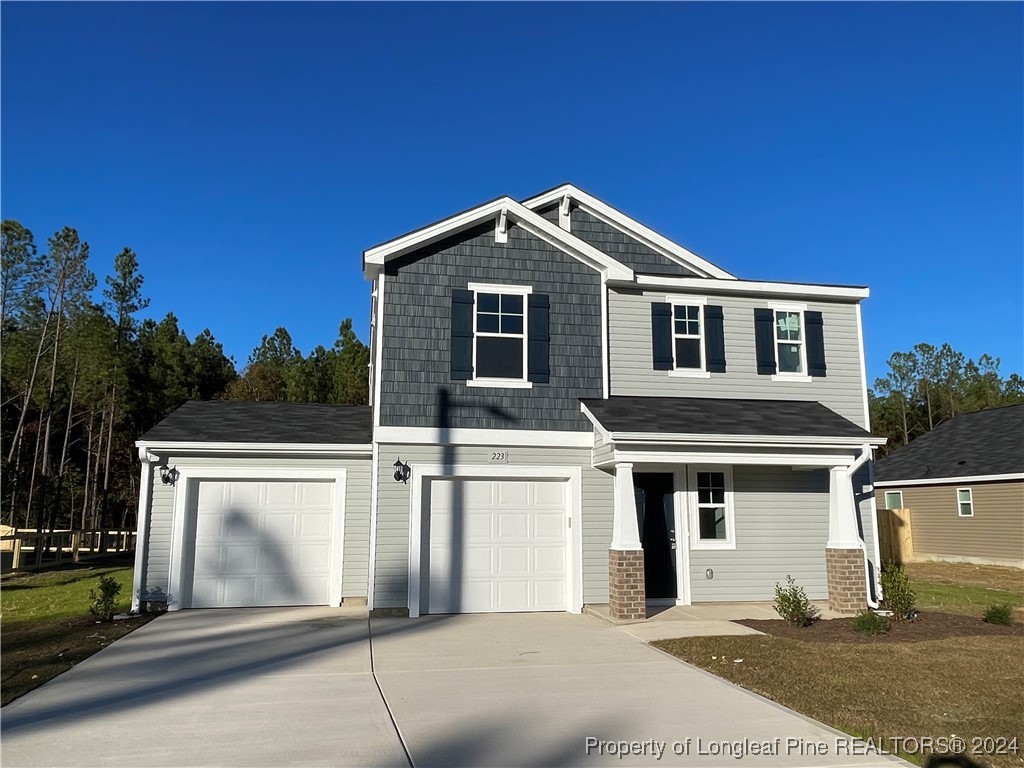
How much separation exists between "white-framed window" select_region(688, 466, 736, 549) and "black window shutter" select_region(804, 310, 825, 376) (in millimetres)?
2825

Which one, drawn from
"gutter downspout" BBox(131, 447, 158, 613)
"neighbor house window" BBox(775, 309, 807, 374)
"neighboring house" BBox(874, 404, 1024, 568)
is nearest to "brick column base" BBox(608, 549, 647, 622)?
"neighbor house window" BBox(775, 309, 807, 374)

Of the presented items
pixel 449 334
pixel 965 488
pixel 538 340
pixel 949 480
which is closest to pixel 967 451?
pixel 949 480

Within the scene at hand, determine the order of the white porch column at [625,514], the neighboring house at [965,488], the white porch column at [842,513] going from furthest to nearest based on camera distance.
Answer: the neighboring house at [965,488] < the white porch column at [842,513] < the white porch column at [625,514]

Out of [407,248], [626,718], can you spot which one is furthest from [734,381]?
[626,718]

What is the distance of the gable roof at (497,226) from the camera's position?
38.4 feet

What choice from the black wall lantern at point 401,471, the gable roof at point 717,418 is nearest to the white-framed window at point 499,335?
the gable roof at point 717,418

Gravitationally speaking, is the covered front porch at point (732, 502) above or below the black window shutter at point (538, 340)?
below

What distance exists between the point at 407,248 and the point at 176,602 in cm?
660

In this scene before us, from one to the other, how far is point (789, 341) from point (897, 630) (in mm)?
5575

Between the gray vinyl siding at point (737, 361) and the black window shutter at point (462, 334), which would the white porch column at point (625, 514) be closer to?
the gray vinyl siding at point (737, 361)

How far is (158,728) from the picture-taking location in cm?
565

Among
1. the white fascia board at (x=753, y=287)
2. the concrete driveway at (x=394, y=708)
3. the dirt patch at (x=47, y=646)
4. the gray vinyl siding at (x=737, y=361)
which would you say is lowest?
the concrete driveway at (x=394, y=708)

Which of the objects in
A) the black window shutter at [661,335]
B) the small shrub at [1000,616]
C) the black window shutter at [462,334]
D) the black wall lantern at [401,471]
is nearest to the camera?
the small shrub at [1000,616]

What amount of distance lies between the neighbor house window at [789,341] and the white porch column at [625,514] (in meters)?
4.57
